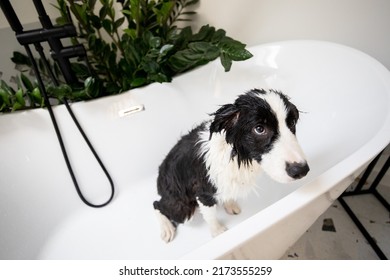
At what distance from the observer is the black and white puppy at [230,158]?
1.90ft

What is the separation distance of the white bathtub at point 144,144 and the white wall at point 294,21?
5.0 inches

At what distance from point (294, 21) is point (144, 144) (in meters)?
1.02

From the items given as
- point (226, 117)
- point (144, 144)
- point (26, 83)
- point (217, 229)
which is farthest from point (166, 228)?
point (26, 83)

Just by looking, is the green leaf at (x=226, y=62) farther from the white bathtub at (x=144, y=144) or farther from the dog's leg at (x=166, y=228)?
the dog's leg at (x=166, y=228)

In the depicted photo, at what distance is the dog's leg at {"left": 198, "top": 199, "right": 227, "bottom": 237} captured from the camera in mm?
896

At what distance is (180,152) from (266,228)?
1.52ft

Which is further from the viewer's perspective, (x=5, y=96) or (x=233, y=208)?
(x=233, y=208)

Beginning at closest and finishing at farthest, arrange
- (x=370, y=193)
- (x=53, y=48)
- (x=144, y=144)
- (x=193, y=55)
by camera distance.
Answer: (x=53, y=48)
(x=193, y=55)
(x=144, y=144)
(x=370, y=193)

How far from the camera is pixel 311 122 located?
1.08 m

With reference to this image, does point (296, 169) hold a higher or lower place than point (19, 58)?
lower

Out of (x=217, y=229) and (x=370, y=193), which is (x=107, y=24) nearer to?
(x=217, y=229)

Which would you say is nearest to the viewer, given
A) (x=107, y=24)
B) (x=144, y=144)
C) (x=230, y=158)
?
(x=230, y=158)

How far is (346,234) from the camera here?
116 cm

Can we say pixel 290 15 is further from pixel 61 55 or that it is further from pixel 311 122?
pixel 61 55
